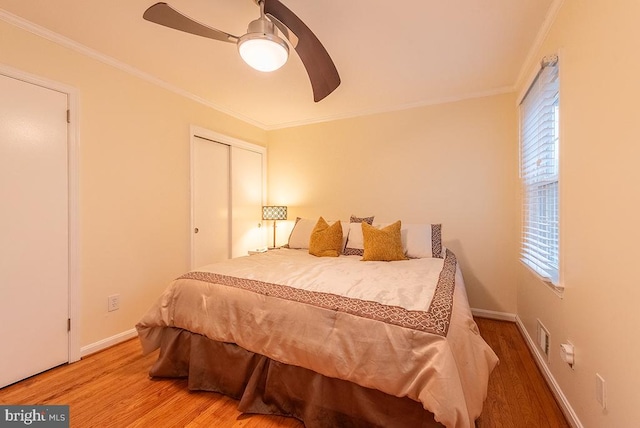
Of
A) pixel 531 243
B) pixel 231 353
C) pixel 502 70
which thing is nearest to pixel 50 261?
pixel 231 353

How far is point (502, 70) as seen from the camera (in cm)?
242

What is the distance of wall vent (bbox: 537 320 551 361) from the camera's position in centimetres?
178

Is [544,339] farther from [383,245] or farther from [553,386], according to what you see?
[383,245]

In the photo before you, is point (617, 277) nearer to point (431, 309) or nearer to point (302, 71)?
point (431, 309)

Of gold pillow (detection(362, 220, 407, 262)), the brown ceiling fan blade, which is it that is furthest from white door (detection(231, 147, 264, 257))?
the brown ceiling fan blade

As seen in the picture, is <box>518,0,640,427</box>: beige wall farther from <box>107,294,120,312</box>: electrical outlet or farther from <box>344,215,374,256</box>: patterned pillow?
<box>107,294,120,312</box>: electrical outlet

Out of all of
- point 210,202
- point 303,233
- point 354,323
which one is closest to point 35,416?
point 354,323

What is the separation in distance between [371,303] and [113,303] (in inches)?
87.8

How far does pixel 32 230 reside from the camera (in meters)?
1.88

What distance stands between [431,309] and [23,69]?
9.56 feet

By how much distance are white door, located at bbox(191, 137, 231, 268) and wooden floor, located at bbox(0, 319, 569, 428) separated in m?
1.26

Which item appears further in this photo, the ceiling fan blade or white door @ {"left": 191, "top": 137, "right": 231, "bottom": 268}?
white door @ {"left": 191, "top": 137, "right": 231, "bottom": 268}

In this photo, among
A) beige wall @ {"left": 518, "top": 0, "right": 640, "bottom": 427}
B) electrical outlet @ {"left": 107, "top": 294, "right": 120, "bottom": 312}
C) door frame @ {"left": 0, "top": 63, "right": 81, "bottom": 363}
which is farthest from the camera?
electrical outlet @ {"left": 107, "top": 294, "right": 120, "bottom": 312}

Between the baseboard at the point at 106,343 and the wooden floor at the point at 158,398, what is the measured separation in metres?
0.07
